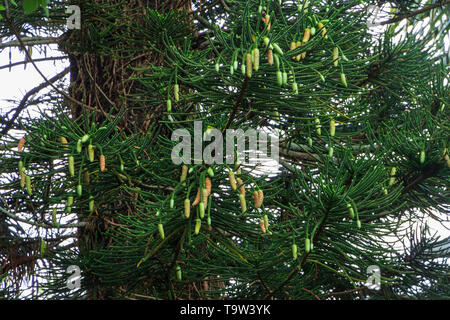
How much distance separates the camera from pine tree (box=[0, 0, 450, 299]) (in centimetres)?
177

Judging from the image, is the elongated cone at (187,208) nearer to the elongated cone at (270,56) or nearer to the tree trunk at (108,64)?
the elongated cone at (270,56)

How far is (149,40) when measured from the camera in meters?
2.58

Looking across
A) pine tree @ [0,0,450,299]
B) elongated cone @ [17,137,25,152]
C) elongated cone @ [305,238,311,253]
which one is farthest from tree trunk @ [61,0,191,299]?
elongated cone @ [305,238,311,253]

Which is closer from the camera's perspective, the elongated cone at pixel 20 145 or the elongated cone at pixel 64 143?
the elongated cone at pixel 64 143

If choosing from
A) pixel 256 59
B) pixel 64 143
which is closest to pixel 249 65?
pixel 256 59

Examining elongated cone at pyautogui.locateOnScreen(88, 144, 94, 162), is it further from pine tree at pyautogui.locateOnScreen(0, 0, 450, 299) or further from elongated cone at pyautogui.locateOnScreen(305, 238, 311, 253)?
elongated cone at pyautogui.locateOnScreen(305, 238, 311, 253)

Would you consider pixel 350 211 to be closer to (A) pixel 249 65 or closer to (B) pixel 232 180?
(B) pixel 232 180

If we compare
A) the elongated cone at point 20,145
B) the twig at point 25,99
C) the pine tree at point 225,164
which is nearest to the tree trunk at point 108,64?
the pine tree at point 225,164

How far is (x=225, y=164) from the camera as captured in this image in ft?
5.73

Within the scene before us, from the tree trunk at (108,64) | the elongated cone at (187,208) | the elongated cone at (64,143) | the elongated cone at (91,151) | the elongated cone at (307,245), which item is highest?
the tree trunk at (108,64)

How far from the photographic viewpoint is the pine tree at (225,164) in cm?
177

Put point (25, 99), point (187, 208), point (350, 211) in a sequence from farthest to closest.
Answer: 1. point (25, 99)
2. point (350, 211)
3. point (187, 208)
